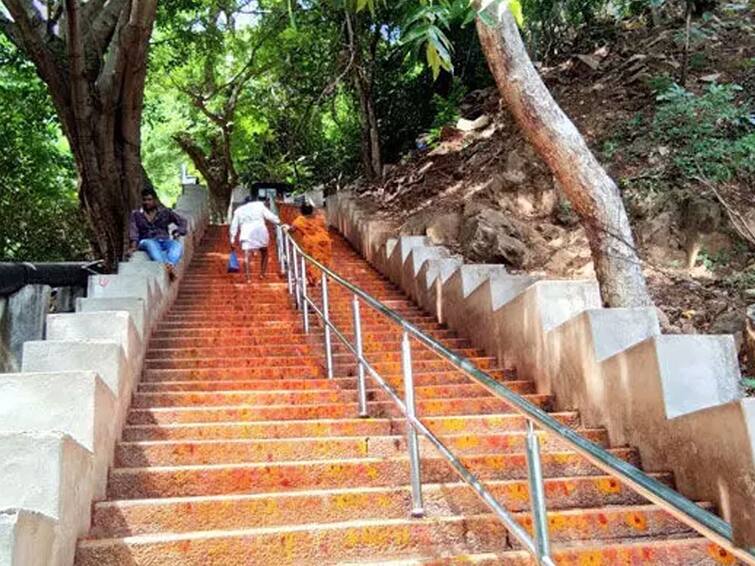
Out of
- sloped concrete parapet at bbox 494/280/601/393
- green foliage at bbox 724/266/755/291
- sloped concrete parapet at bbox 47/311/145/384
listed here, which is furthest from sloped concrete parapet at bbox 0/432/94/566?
green foliage at bbox 724/266/755/291

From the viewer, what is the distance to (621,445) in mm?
4531

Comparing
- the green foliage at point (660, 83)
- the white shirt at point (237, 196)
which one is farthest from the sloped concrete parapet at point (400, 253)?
the white shirt at point (237, 196)

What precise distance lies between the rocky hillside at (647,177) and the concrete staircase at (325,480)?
338 cm

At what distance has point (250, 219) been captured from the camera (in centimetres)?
992

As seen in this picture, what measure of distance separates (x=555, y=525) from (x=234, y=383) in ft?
9.29

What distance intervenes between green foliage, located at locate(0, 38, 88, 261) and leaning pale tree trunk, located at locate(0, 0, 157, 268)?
5.99 feet

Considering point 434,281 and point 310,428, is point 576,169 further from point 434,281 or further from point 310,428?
point 310,428

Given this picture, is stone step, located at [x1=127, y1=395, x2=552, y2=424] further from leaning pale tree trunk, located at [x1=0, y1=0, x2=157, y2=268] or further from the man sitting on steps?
leaning pale tree trunk, located at [x1=0, y1=0, x2=157, y2=268]

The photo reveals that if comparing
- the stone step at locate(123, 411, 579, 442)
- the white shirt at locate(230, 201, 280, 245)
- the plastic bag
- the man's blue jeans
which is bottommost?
the stone step at locate(123, 411, 579, 442)

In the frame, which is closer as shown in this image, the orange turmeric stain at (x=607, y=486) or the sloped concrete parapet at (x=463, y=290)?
the orange turmeric stain at (x=607, y=486)

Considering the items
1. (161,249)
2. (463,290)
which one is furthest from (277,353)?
(161,249)

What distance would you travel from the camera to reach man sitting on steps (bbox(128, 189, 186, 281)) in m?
8.09

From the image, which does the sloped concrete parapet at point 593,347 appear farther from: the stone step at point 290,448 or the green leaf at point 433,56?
the green leaf at point 433,56

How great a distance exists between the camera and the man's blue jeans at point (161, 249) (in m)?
8.06
